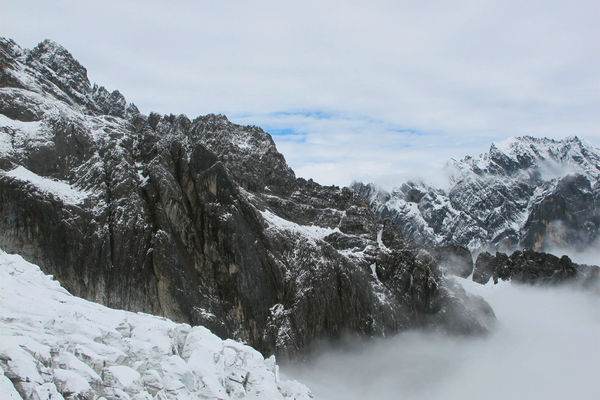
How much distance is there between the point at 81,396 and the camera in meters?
31.9

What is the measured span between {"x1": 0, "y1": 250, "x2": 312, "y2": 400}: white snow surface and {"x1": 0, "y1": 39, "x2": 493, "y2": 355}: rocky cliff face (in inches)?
2490

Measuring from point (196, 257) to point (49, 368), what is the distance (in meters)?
95.3

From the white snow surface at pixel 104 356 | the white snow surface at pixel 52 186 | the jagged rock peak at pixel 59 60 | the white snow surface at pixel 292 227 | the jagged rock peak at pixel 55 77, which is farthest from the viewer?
the jagged rock peak at pixel 59 60

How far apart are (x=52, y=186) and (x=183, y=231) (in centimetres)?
2547

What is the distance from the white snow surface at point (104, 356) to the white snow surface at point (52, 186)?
62117 mm

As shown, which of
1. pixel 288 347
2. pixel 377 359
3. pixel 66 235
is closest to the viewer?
pixel 66 235

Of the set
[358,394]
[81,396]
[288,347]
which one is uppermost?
[81,396]

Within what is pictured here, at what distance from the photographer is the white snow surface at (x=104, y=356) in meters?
31.4

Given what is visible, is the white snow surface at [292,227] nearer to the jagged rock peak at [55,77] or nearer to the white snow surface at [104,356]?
the jagged rock peak at [55,77]

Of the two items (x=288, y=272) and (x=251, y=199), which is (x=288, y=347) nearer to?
(x=288, y=272)

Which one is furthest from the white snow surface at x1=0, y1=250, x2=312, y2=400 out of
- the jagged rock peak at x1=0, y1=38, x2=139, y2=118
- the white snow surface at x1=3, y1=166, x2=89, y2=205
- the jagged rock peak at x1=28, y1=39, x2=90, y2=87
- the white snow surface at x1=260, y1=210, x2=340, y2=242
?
the jagged rock peak at x1=28, y1=39, x2=90, y2=87

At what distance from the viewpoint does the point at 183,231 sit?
12525 cm

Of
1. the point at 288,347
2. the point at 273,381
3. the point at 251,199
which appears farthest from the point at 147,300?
the point at 273,381

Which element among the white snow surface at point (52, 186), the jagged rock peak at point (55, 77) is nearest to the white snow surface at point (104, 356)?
the white snow surface at point (52, 186)
